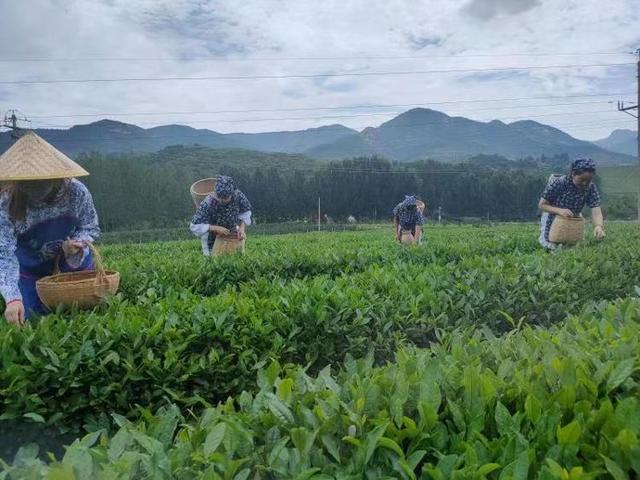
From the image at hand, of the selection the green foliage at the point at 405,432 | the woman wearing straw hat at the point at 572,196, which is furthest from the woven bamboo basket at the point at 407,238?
the green foliage at the point at 405,432

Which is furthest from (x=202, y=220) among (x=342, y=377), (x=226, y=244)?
(x=342, y=377)

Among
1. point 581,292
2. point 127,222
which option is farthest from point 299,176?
point 581,292

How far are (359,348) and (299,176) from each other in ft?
191

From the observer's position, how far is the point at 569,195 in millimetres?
6684

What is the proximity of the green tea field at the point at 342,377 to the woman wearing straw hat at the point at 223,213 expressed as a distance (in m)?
0.72

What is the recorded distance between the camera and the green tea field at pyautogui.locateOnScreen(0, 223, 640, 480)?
1.61 m

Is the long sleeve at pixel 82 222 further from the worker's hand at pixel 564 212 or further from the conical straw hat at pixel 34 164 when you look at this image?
the worker's hand at pixel 564 212

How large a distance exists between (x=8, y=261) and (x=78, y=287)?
0.42 metres

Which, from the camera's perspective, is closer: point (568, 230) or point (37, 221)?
point (37, 221)

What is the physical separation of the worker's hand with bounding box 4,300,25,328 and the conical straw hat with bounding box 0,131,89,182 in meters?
0.71

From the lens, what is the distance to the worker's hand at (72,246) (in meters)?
3.68

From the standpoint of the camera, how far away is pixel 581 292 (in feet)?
16.1

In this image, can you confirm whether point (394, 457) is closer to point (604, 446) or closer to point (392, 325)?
point (604, 446)

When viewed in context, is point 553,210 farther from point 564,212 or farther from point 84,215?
point 84,215
